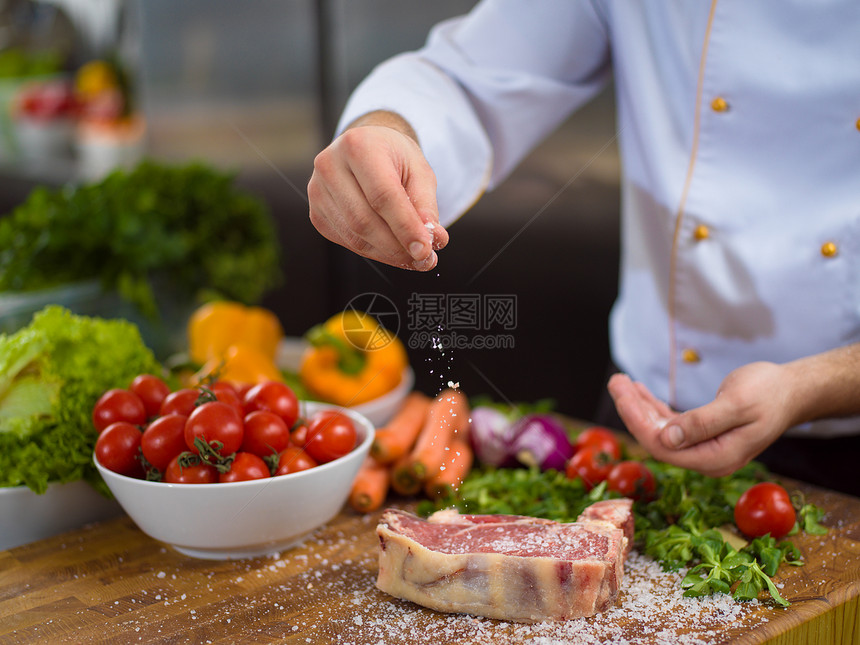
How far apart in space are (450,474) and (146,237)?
37.3 inches

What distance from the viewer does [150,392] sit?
3.54 ft

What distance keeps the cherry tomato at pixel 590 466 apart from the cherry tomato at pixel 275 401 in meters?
0.41

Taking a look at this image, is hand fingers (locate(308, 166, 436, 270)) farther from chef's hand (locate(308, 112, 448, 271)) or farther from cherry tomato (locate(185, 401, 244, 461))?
cherry tomato (locate(185, 401, 244, 461))

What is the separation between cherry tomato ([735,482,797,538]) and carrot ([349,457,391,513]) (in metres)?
0.47

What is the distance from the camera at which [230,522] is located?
957 mm

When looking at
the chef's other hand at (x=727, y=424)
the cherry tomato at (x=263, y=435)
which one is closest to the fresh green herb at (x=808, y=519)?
the chef's other hand at (x=727, y=424)

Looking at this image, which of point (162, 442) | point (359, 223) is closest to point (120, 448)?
point (162, 442)

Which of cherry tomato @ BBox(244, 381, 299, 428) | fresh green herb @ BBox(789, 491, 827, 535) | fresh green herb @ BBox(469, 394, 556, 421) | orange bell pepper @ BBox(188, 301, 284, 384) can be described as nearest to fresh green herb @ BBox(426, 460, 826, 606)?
fresh green herb @ BBox(789, 491, 827, 535)

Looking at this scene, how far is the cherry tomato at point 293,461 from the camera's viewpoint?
982 mm

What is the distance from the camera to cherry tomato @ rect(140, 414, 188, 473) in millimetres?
960

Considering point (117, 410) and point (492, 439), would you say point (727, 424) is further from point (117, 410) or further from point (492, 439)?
point (117, 410)

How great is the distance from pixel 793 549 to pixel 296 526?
59 cm

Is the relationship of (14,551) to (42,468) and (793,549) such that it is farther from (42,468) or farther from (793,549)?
(793,549)

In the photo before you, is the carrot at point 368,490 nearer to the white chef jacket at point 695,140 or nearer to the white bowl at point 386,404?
the white bowl at point 386,404
